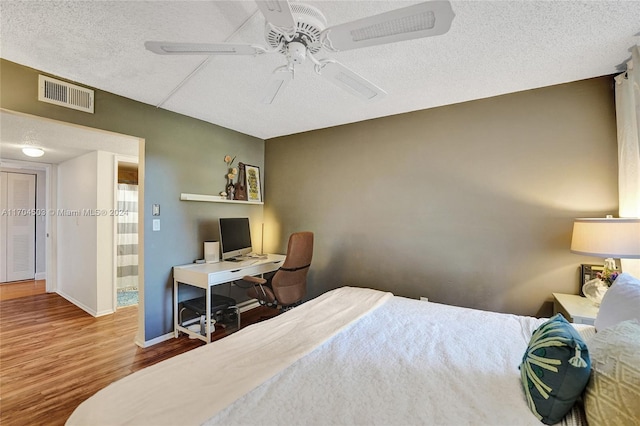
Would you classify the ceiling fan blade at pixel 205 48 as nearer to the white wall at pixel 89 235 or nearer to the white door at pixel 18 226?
the white wall at pixel 89 235

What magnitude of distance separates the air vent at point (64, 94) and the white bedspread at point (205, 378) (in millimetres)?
2280

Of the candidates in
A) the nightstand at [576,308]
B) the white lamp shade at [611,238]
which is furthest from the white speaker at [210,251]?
the white lamp shade at [611,238]

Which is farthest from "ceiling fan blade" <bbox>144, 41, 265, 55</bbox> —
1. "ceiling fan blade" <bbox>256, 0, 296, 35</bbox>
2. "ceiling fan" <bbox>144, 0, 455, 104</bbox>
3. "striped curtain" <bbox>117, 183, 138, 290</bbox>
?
"striped curtain" <bbox>117, 183, 138, 290</bbox>

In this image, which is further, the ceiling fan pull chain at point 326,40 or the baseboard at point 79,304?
the baseboard at point 79,304

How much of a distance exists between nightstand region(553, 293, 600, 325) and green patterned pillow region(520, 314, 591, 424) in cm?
109

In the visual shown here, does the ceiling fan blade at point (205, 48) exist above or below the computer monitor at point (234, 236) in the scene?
above

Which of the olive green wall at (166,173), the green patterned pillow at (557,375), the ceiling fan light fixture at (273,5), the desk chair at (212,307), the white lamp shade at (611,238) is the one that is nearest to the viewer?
the green patterned pillow at (557,375)

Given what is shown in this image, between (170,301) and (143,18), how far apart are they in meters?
2.56

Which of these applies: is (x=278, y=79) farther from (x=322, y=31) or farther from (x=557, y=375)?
(x=557, y=375)

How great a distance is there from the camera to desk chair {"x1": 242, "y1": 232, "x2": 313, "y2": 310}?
2.84 metres

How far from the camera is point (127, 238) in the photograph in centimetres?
457

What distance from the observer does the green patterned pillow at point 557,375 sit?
2.98 ft

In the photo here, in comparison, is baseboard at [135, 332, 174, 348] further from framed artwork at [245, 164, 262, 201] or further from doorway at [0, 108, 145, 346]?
framed artwork at [245, 164, 262, 201]

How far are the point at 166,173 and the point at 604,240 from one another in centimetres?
375
